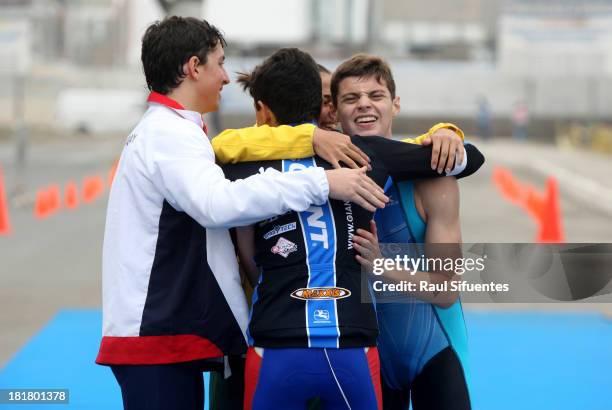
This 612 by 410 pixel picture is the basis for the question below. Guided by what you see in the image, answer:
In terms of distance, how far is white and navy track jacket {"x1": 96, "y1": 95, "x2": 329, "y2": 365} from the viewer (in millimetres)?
2883

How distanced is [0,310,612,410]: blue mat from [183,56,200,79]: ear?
306 cm

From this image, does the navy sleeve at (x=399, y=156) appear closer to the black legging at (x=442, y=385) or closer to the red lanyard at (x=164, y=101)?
the red lanyard at (x=164, y=101)

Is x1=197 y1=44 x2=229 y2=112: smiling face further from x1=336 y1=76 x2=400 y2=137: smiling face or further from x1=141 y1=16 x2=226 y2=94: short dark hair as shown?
x1=336 y1=76 x2=400 y2=137: smiling face

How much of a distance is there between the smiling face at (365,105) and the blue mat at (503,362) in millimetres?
2801

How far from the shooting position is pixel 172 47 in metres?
2.94

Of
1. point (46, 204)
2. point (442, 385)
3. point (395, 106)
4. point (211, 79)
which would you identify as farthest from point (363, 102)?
point (46, 204)

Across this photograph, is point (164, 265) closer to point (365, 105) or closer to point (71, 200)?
point (365, 105)

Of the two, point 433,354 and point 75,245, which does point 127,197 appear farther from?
point 75,245

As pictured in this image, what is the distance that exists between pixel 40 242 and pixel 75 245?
52 centimetres

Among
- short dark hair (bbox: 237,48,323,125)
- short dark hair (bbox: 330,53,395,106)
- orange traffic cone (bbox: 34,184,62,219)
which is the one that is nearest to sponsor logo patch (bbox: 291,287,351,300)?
short dark hair (bbox: 237,48,323,125)

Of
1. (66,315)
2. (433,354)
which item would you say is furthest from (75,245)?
(433,354)

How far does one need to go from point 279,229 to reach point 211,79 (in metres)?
0.54

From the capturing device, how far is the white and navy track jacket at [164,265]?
2883 mm

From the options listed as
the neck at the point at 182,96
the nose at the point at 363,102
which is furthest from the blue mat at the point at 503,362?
the neck at the point at 182,96
